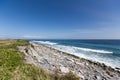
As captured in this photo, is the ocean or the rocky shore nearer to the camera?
the rocky shore

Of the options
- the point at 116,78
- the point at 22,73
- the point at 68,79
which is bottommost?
the point at 116,78

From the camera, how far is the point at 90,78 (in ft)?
31.1

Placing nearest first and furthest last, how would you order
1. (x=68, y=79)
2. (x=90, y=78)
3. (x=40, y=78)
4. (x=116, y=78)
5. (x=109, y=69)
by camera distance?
(x=40, y=78), (x=68, y=79), (x=90, y=78), (x=116, y=78), (x=109, y=69)

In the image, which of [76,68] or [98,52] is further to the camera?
[98,52]

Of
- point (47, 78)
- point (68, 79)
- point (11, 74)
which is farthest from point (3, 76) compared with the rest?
point (68, 79)

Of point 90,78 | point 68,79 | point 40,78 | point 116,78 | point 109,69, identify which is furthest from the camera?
point 109,69

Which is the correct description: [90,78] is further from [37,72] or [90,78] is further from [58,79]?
[37,72]

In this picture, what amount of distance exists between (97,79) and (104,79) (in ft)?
2.61

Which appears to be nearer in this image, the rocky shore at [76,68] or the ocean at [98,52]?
the rocky shore at [76,68]

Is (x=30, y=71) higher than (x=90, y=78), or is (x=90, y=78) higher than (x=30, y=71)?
(x=30, y=71)

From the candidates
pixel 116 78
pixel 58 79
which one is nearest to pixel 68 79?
pixel 58 79

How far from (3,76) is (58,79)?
3.11 metres

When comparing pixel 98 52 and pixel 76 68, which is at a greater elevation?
pixel 76 68

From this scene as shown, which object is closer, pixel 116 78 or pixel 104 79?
pixel 104 79
